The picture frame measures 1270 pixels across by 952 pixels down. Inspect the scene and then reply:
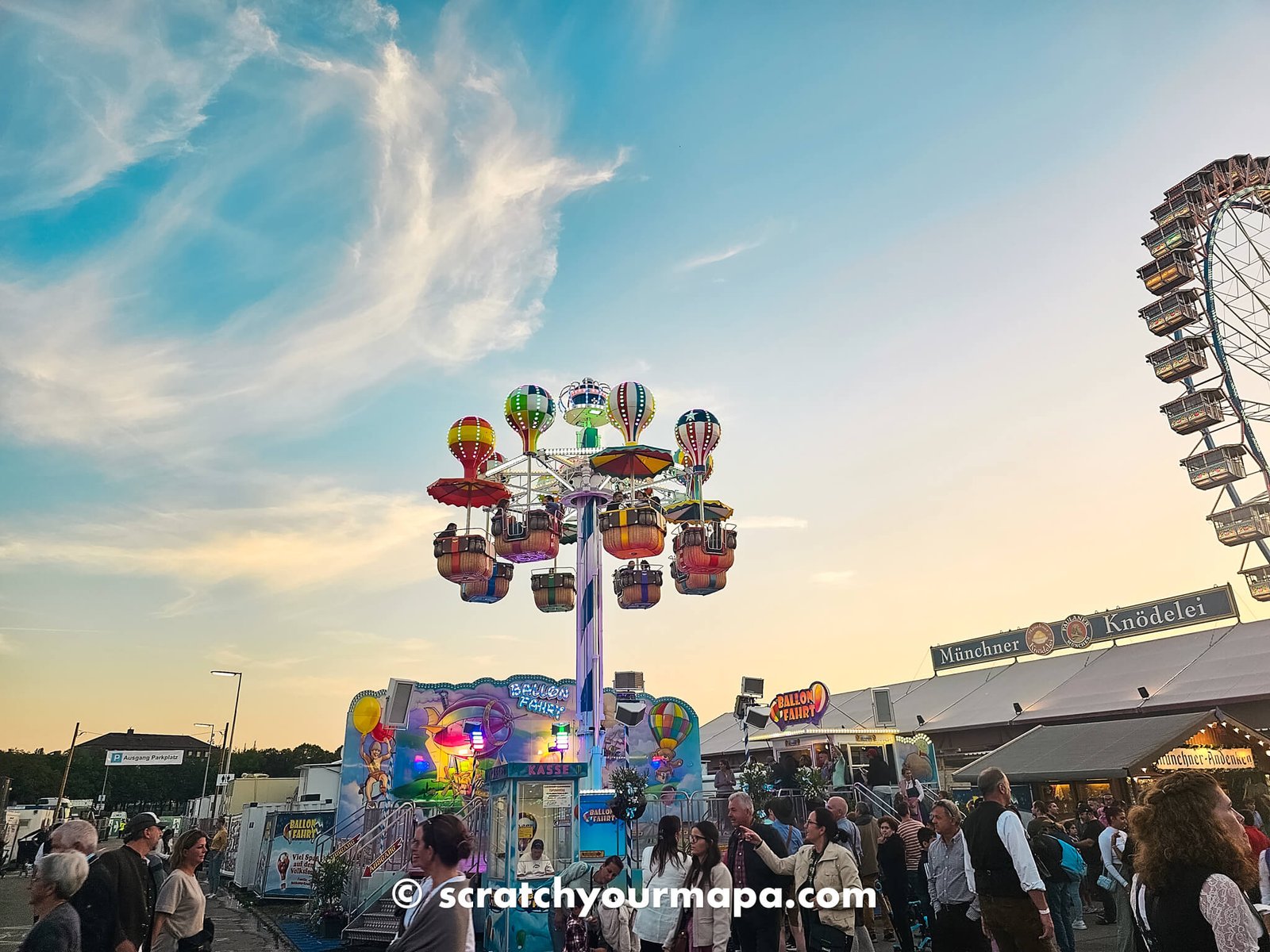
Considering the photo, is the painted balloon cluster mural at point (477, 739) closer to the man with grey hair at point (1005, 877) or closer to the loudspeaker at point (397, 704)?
the loudspeaker at point (397, 704)

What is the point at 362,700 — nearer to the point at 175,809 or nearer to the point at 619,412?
the point at 619,412

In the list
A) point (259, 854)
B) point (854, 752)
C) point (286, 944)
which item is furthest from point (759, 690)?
point (286, 944)

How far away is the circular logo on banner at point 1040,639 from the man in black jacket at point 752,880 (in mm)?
31518

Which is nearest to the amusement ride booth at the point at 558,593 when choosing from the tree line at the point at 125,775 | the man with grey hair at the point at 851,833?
the man with grey hair at the point at 851,833

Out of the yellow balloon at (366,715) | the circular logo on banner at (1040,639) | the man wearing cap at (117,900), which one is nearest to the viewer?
the man wearing cap at (117,900)

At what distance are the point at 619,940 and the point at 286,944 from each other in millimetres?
10282

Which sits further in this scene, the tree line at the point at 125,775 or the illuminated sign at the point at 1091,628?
the tree line at the point at 125,775

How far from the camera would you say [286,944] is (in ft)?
46.5

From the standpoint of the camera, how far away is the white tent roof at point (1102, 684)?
2330 centimetres

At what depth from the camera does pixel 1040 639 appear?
111 feet

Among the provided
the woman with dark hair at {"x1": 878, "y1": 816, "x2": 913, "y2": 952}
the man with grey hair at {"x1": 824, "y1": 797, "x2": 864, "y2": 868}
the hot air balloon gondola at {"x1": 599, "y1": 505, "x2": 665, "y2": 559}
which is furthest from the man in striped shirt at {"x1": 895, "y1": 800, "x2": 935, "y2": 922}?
the hot air balloon gondola at {"x1": 599, "y1": 505, "x2": 665, "y2": 559}

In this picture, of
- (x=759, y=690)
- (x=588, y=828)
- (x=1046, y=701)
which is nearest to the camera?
(x=588, y=828)

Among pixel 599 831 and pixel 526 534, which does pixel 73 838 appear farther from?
pixel 526 534

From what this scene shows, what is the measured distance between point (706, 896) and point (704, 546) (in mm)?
16266
